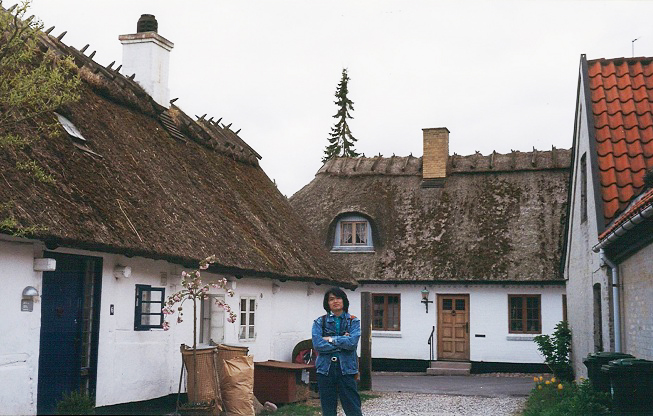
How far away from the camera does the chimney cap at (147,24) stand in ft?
63.3

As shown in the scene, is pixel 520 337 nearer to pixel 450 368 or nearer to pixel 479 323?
pixel 479 323

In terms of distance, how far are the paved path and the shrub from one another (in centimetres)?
97

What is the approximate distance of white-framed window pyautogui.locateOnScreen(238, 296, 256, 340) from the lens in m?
16.2

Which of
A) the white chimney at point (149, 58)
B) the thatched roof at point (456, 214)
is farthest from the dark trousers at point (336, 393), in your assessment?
the thatched roof at point (456, 214)

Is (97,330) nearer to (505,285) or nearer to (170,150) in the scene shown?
(170,150)

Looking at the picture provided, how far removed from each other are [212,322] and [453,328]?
12.8 metres

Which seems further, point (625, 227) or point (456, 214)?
point (456, 214)

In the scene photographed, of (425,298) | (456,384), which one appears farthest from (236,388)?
(425,298)

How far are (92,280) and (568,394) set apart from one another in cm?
731

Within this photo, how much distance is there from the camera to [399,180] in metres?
29.8

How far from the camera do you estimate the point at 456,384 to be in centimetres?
2120

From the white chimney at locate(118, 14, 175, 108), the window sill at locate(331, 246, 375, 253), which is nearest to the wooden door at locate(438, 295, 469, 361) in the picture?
the window sill at locate(331, 246, 375, 253)

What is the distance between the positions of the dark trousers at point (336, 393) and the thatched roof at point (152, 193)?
137 inches

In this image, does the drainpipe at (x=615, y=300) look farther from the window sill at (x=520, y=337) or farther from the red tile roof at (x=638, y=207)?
the window sill at (x=520, y=337)
